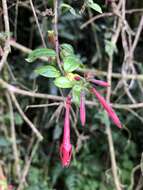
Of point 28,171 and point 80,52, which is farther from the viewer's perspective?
point 80,52

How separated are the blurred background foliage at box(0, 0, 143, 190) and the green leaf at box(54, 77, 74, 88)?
1112 millimetres

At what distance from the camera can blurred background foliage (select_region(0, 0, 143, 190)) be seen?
79.7 inches

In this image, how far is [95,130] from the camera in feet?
7.03

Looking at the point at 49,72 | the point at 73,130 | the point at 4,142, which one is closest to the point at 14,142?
the point at 4,142

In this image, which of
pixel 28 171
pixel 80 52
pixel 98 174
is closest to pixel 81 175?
pixel 98 174

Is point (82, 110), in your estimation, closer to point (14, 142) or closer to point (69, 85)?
point (69, 85)

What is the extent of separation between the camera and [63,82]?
2.79 ft

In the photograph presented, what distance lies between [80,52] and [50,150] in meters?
0.48

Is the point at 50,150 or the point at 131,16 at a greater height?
the point at 131,16

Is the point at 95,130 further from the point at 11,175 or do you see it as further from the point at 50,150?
the point at 11,175

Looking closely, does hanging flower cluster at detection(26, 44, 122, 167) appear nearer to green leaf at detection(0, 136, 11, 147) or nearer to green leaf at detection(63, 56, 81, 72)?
green leaf at detection(63, 56, 81, 72)

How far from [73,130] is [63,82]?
1.21m

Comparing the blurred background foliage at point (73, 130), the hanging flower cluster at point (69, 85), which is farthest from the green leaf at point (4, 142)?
the hanging flower cluster at point (69, 85)

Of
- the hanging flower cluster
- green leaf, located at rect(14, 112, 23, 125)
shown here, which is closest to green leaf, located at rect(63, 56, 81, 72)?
the hanging flower cluster
